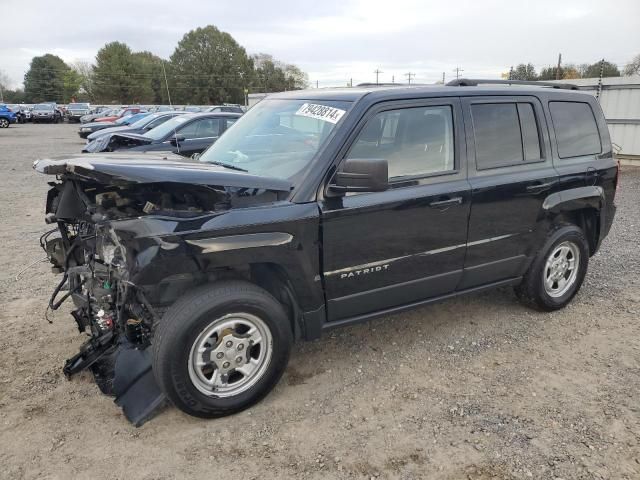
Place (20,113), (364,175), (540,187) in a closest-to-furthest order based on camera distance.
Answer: (364,175) → (540,187) → (20,113)

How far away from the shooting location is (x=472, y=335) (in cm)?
403

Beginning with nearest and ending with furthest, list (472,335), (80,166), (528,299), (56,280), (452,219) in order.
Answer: (80,166), (452,219), (472,335), (528,299), (56,280)

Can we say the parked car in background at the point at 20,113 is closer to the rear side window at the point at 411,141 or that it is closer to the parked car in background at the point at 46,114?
the parked car in background at the point at 46,114

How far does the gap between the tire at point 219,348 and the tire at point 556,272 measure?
2.40m

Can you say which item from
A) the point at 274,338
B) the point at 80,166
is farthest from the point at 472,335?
the point at 80,166

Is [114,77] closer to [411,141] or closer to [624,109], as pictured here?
[624,109]

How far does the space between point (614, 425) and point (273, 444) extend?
2.04 m

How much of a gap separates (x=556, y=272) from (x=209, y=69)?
75.0 meters

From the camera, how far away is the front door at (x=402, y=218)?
3113 mm

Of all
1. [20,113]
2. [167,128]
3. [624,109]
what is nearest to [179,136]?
[167,128]

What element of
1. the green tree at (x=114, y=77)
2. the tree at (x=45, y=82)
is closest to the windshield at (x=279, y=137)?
the green tree at (x=114, y=77)

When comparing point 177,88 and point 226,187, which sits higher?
point 177,88

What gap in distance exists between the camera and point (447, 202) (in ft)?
11.3

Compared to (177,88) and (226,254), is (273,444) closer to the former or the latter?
(226,254)
